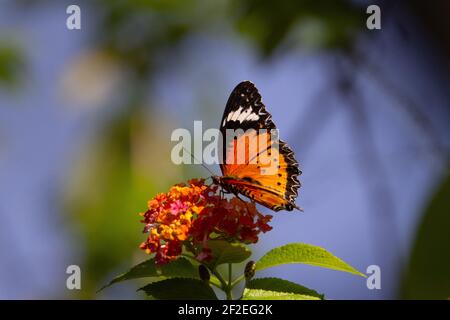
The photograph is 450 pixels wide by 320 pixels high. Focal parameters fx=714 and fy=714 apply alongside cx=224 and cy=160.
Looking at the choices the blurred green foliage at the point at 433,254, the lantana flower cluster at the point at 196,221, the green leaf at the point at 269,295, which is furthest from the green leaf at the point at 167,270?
the blurred green foliage at the point at 433,254

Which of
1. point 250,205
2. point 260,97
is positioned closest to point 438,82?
point 260,97

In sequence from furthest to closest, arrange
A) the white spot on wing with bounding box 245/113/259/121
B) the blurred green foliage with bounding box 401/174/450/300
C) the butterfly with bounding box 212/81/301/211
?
1. the white spot on wing with bounding box 245/113/259/121
2. the butterfly with bounding box 212/81/301/211
3. the blurred green foliage with bounding box 401/174/450/300

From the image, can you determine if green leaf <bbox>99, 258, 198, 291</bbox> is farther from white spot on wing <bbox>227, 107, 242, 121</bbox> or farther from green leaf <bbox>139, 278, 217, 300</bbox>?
white spot on wing <bbox>227, 107, 242, 121</bbox>

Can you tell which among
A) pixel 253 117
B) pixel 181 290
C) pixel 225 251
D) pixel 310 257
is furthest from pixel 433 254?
pixel 253 117

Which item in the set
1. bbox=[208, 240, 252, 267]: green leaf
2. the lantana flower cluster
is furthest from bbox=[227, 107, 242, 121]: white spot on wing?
bbox=[208, 240, 252, 267]: green leaf

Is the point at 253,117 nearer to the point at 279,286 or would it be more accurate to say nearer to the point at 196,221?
the point at 196,221
